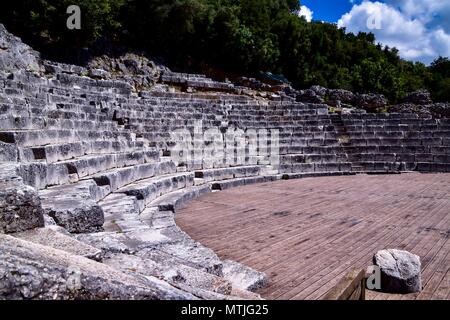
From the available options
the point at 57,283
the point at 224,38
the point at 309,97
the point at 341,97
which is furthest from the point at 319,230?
the point at 224,38

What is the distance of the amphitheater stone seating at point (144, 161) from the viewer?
245cm

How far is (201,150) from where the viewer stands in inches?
435

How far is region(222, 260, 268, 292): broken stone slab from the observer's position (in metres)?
3.39

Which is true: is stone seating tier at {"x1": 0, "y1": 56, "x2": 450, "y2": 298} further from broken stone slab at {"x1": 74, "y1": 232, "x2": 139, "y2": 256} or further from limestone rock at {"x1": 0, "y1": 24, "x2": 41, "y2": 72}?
limestone rock at {"x1": 0, "y1": 24, "x2": 41, "y2": 72}

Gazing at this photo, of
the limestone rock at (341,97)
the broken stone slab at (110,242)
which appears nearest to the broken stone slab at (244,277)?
the broken stone slab at (110,242)

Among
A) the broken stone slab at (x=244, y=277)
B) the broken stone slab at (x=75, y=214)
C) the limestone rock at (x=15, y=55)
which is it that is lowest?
the broken stone slab at (x=244, y=277)

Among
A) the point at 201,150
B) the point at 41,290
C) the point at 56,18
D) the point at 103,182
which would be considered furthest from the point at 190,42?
the point at 41,290

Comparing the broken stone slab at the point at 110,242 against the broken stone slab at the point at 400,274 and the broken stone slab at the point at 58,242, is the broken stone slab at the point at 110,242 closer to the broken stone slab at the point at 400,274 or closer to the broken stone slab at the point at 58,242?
the broken stone slab at the point at 58,242

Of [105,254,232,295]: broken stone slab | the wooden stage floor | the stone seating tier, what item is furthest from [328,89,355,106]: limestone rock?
[105,254,232,295]: broken stone slab

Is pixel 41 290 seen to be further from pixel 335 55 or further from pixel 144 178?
pixel 335 55

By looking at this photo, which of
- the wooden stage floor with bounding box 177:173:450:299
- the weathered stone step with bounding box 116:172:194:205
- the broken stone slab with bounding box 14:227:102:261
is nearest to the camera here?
the broken stone slab with bounding box 14:227:102:261

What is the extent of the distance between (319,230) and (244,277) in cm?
237

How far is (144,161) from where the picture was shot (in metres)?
8.83

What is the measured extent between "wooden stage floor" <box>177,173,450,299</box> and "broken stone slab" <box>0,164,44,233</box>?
6.35 feet
